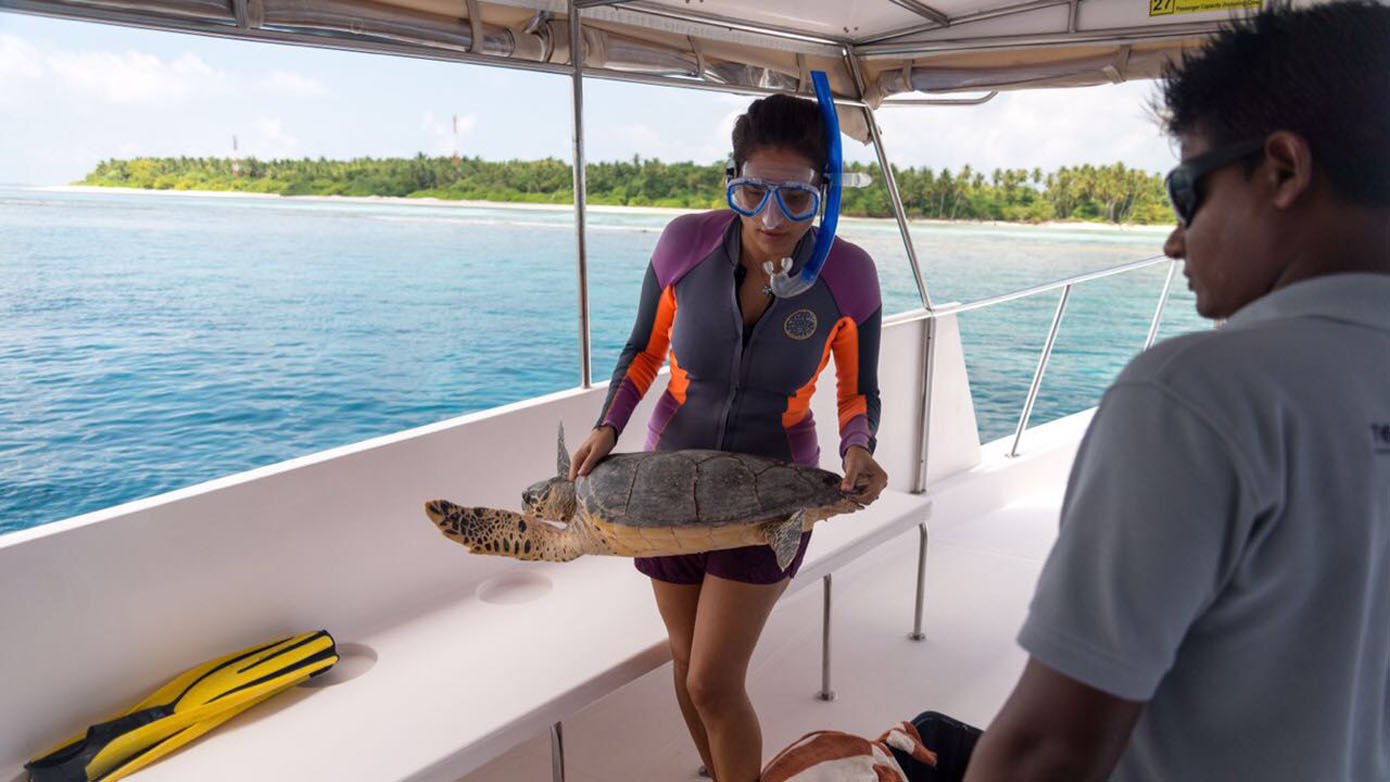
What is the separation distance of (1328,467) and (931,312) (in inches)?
135

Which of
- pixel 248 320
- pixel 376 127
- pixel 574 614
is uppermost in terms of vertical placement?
pixel 376 127

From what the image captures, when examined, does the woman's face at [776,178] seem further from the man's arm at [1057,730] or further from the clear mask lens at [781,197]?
the man's arm at [1057,730]

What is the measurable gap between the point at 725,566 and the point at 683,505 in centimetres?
15

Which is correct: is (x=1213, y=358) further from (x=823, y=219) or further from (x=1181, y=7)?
(x=1181, y=7)

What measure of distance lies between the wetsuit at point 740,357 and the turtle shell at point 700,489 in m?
0.07

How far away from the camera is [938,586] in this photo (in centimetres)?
342

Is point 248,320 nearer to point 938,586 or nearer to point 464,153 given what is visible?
point 464,153

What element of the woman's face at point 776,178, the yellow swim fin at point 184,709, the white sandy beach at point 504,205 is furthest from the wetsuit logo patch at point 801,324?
the white sandy beach at point 504,205

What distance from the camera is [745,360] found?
68.1 inches

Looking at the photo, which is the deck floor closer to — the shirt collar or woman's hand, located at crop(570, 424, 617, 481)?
woman's hand, located at crop(570, 424, 617, 481)

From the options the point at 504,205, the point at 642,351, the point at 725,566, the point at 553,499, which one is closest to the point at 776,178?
the point at 642,351

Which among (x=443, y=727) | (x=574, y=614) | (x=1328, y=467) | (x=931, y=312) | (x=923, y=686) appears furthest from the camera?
(x=931, y=312)

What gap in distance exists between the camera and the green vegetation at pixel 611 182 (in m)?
29.8

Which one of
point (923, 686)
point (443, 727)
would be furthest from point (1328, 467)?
point (923, 686)
